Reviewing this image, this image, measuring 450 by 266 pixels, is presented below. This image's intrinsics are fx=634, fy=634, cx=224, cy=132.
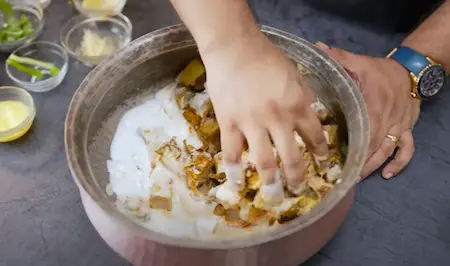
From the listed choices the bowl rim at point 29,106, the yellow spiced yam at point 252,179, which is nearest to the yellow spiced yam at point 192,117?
the yellow spiced yam at point 252,179

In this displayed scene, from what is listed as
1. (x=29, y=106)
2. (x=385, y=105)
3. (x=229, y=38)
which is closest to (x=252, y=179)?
(x=229, y=38)

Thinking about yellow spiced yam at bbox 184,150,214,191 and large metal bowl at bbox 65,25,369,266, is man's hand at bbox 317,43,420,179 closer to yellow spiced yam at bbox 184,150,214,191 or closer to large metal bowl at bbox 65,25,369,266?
large metal bowl at bbox 65,25,369,266

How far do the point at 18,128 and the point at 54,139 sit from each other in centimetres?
5

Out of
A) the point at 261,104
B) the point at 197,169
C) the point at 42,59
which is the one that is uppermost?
the point at 261,104

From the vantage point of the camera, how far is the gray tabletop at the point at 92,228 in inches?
31.0

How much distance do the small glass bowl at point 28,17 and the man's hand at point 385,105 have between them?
0.48 m

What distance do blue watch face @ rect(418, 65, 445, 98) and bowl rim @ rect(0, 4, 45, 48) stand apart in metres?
0.62

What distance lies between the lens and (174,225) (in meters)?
0.73

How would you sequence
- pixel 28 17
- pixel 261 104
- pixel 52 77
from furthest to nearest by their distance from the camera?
pixel 28 17
pixel 52 77
pixel 261 104

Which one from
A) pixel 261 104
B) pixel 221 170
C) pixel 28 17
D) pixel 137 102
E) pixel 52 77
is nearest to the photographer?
pixel 261 104

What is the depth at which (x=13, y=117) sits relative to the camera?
0.93m

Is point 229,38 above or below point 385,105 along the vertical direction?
above

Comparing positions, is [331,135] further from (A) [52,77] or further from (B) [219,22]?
(A) [52,77]

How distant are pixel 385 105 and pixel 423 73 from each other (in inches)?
3.3
